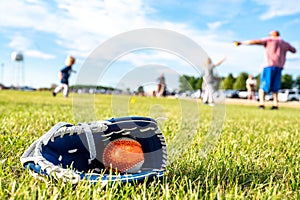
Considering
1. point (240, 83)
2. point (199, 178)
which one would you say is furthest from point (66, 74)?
point (240, 83)

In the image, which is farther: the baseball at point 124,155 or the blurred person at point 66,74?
the blurred person at point 66,74

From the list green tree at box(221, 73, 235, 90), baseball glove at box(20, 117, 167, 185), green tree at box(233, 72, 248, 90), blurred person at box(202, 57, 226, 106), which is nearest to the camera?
baseball glove at box(20, 117, 167, 185)

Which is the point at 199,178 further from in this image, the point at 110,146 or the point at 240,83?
the point at 240,83

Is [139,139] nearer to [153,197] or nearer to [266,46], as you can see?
[153,197]

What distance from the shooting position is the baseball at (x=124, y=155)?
1.63 meters

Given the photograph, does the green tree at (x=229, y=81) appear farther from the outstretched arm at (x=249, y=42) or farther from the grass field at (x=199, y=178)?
the grass field at (x=199, y=178)

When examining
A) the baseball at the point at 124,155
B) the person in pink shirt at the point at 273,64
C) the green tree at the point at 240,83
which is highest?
the green tree at the point at 240,83

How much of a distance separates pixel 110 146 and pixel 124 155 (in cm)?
9

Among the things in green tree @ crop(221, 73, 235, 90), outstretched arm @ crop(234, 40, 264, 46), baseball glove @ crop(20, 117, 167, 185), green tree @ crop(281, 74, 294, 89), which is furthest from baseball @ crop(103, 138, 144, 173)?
green tree @ crop(281, 74, 294, 89)

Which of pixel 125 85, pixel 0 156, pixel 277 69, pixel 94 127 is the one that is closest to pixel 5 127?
pixel 0 156

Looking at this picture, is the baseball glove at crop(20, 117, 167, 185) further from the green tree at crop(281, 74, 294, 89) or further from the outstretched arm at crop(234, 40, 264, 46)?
the green tree at crop(281, 74, 294, 89)

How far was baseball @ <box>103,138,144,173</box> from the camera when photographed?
1.63 m

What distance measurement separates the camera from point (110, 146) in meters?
1.68

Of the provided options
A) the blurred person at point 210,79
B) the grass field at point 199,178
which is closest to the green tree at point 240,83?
the blurred person at point 210,79
